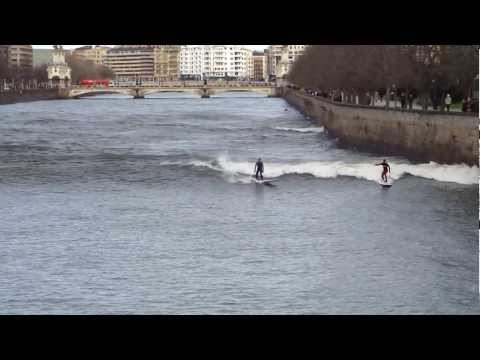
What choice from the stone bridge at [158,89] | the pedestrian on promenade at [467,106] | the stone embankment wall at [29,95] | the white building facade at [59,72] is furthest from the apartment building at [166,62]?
the pedestrian on promenade at [467,106]

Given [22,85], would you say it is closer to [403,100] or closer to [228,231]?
[403,100]

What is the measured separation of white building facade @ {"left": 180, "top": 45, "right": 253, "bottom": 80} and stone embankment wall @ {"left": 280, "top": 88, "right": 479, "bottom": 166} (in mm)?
16601

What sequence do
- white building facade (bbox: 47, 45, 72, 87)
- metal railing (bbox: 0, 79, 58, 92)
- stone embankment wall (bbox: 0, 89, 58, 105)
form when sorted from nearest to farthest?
1. white building facade (bbox: 47, 45, 72, 87)
2. stone embankment wall (bbox: 0, 89, 58, 105)
3. metal railing (bbox: 0, 79, 58, 92)

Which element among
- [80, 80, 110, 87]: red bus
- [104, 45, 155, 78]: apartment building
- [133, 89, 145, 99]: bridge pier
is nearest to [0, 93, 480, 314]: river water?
[80, 80, 110, 87]: red bus

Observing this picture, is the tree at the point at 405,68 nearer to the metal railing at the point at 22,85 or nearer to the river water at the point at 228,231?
the river water at the point at 228,231

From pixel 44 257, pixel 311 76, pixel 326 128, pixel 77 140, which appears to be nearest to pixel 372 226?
pixel 44 257

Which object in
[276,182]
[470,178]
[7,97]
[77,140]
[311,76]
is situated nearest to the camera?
[470,178]

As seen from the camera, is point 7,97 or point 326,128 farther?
point 7,97

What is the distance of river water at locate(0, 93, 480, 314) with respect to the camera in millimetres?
8000

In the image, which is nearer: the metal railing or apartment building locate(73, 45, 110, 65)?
the metal railing

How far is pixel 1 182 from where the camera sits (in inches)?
598

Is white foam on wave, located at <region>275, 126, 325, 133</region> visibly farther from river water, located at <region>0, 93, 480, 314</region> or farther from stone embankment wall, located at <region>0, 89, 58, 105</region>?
stone embankment wall, located at <region>0, 89, 58, 105</region>
